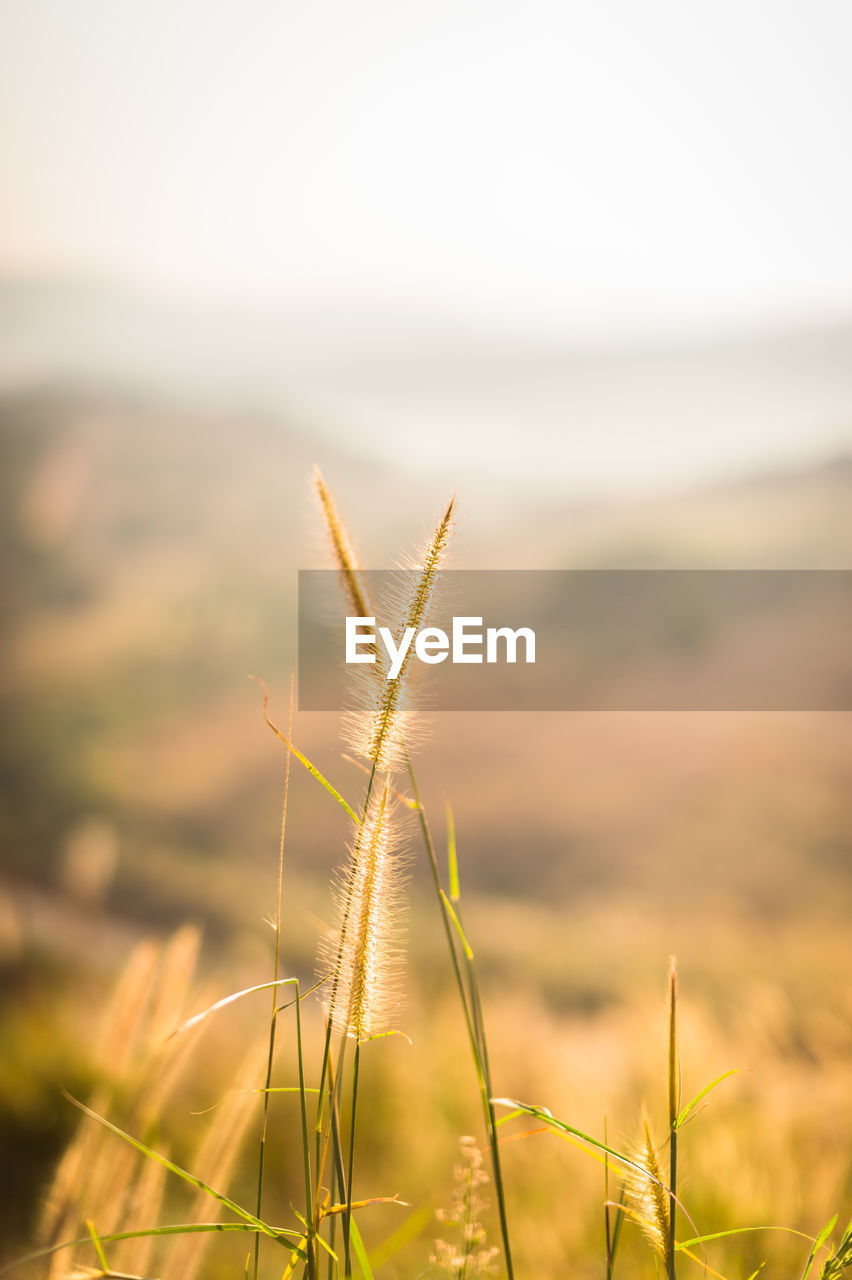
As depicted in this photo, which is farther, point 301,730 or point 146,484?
point 146,484

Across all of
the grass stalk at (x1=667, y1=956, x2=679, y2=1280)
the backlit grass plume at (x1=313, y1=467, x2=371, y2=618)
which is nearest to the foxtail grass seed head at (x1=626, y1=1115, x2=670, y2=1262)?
the grass stalk at (x1=667, y1=956, x2=679, y2=1280)

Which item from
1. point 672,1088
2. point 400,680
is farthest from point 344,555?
point 672,1088

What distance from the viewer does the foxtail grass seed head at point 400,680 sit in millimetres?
321

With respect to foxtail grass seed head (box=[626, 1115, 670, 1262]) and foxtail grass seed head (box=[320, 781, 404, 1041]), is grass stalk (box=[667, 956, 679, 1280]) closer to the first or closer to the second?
foxtail grass seed head (box=[626, 1115, 670, 1262])

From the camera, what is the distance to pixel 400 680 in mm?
326

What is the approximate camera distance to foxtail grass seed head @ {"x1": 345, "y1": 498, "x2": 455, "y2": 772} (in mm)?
321

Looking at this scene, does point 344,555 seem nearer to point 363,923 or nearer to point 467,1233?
point 363,923

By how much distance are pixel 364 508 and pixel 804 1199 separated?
3.17 ft

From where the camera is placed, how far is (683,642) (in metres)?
1.12

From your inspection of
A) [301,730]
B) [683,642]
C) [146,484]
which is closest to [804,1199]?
[301,730]

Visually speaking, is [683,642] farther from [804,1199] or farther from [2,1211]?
[2,1211]

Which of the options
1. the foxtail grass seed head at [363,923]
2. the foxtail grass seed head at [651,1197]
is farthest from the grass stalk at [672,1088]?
the foxtail grass seed head at [363,923]

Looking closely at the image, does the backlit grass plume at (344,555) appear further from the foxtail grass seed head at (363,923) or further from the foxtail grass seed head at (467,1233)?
the foxtail grass seed head at (467,1233)

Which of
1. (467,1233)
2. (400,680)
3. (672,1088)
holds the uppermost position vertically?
(400,680)
